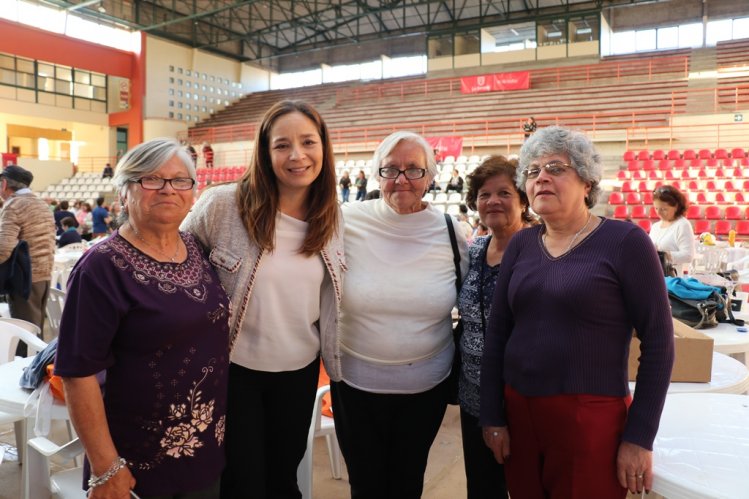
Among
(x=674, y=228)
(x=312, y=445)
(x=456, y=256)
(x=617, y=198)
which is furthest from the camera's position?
(x=617, y=198)

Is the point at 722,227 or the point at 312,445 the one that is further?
the point at 722,227

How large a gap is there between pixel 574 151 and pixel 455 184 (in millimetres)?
10690

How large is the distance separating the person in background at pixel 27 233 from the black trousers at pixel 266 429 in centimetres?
287

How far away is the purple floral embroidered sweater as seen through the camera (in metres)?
1.13

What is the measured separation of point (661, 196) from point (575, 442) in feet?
11.4

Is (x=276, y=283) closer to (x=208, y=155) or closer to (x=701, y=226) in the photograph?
(x=701, y=226)

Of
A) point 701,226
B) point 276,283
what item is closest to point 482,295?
point 276,283

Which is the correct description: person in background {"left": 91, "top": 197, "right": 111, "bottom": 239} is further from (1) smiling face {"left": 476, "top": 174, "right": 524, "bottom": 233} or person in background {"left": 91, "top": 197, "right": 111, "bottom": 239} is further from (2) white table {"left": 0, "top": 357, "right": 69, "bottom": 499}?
(1) smiling face {"left": 476, "top": 174, "right": 524, "bottom": 233}

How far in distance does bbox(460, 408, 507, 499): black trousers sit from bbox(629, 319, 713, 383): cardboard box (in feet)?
1.96

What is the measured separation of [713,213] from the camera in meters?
9.94

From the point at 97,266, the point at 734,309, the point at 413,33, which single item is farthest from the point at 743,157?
the point at 413,33

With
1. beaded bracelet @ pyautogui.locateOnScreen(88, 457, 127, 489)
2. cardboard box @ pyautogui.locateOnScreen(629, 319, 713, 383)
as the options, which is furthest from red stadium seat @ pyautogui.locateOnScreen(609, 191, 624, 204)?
beaded bracelet @ pyautogui.locateOnScreen(88, 457, 127, 489)

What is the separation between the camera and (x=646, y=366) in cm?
123

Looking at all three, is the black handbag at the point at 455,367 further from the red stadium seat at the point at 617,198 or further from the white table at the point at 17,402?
the red stadium seat at the point at 617,198
